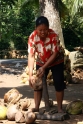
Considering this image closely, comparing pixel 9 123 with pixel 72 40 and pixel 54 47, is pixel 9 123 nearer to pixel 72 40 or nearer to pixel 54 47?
pixel 54 47

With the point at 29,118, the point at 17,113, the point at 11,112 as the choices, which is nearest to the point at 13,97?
the point at 11,112

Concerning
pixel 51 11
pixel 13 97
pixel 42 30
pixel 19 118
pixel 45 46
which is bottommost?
pixel 19 118

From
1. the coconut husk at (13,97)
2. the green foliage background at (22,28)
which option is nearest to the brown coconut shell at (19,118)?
the coconut husk at (13,97)

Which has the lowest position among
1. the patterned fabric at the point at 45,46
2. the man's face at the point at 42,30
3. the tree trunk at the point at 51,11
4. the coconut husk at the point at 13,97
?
the coconut husk at the point at 13,97

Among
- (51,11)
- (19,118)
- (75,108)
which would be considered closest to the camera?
(19,118)

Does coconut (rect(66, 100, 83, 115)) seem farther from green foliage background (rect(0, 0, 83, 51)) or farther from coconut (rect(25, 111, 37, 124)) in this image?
green foliage background (rect(0, 0, 83, 51))

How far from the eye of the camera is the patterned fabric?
15.9 ft

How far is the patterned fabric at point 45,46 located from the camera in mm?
4856

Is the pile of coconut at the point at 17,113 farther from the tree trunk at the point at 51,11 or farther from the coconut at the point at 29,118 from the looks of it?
the tree trunk at the point at 51,11

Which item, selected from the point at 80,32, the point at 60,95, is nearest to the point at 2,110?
the point at 60,95

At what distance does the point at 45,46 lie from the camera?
488 centimetres

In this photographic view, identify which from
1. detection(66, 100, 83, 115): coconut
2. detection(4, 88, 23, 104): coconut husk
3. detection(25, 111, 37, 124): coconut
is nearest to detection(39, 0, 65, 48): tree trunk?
detection(4, 88, 23, 104): coconut husk

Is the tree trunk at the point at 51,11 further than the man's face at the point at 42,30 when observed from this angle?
Yes

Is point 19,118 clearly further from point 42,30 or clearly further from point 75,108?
point 42,30
